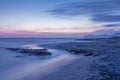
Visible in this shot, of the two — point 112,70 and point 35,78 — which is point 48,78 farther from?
point 112,70

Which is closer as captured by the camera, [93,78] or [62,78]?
[93,78]

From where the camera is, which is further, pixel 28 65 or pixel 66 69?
pixel 28 65

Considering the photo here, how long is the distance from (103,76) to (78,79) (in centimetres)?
175

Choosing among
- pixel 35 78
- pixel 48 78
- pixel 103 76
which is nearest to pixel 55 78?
pixel 48 78

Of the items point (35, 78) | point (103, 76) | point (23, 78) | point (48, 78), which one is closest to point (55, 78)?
point (48, 78)

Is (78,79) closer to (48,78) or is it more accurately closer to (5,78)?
(48,78)

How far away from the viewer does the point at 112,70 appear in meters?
15.6

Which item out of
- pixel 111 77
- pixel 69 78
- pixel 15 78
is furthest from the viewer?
pixel 15 78

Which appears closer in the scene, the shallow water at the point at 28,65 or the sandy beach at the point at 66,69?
the sandy beach at the point at 66,69

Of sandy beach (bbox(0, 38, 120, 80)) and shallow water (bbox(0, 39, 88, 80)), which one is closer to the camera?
sandy beach (bbox(0, 38, 120, 80))

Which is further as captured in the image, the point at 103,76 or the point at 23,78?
the point at 23,78

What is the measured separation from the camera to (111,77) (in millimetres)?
13602

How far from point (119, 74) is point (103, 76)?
1203mm

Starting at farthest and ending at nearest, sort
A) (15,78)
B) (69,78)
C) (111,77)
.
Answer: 1. (15,78)
2. (69,78)
3. (111,77)
